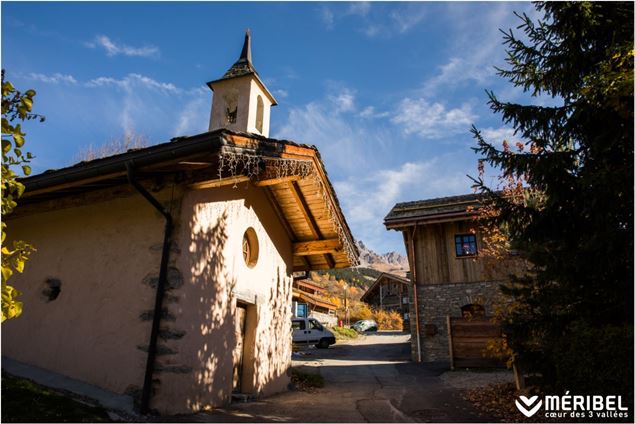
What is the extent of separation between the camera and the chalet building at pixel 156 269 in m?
5.97

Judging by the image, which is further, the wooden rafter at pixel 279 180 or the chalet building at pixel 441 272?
the chalet building at pixel 441 272

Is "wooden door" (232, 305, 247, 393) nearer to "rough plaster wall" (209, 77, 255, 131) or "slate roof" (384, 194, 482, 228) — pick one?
"rough plaster wall" (209, 77, 255, 131)

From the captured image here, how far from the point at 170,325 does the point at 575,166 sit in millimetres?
6352

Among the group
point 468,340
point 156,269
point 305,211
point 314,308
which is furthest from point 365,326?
point 156,269

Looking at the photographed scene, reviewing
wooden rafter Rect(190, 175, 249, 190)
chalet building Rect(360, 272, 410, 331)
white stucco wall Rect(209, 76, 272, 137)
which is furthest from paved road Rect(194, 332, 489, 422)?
chalet building Rect(360, 272, 410, 331)

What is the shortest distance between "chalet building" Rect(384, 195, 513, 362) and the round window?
9.10m

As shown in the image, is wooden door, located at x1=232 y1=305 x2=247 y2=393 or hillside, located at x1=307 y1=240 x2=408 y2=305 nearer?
wooden door, located at x1=232 y1=305 x2=247 y2=393

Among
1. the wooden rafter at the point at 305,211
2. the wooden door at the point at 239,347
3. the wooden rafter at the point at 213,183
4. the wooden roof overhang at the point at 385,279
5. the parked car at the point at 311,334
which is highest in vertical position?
the wooden roof overhang at the point at 385,279

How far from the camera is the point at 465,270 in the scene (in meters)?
16.0

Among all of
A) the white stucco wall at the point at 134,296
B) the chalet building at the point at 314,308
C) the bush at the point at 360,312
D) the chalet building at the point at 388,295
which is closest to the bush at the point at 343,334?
the chalet building at the point at 314,308

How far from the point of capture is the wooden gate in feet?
42.4

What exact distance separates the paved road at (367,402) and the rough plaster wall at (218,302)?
448mm

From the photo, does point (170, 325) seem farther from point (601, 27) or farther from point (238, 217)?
point (601, 27)

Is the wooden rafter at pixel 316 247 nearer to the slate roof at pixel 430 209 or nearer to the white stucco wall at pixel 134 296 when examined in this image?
the white stucco wall at pixel 134 296
